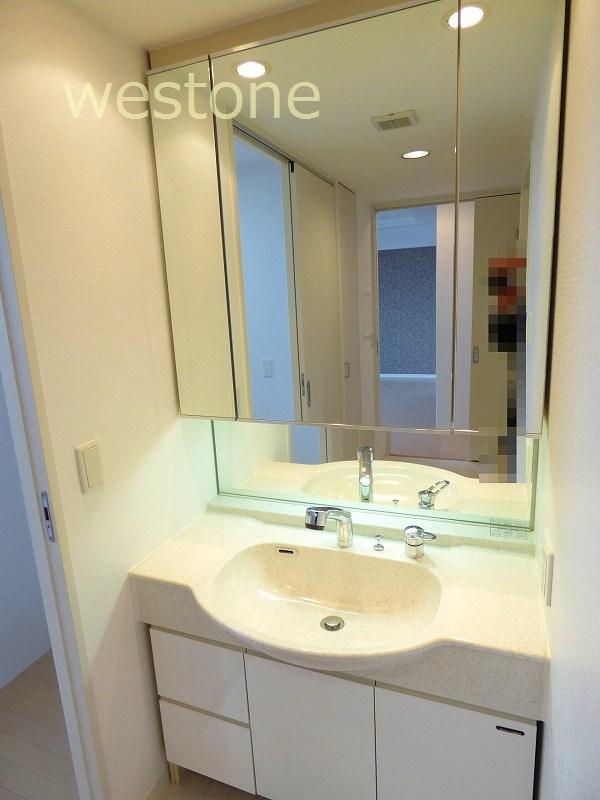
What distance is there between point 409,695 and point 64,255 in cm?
140

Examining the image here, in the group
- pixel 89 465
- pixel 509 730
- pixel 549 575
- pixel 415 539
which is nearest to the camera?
pixel 549 575

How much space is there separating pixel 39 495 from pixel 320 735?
1.00 metres

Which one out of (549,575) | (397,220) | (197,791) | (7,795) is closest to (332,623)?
(549,575)

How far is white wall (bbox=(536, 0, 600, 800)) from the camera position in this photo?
65 centimetres

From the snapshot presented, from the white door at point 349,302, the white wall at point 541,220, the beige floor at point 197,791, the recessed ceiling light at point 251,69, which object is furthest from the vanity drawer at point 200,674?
the recessed ceiling light at point 251,69

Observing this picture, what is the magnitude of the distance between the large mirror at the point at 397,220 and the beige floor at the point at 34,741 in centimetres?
147

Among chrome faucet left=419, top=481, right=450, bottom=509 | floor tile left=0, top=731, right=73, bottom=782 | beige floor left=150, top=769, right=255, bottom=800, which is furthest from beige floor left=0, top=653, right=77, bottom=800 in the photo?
chrome faucet left=419, top=481, right=450, bottom=509

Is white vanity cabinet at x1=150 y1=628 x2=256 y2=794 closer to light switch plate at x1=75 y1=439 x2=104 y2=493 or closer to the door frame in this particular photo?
the door frame

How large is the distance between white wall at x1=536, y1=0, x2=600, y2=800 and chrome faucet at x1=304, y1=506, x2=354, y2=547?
0.60 meters

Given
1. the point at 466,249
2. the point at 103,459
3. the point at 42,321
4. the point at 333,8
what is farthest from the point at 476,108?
the point at 103,459

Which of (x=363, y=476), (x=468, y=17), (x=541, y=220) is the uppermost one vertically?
(x=468, y=17)

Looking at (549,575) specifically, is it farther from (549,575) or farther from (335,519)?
(335,519)

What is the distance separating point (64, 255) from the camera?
1.26 meters

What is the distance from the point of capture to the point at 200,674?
1.52 meters
